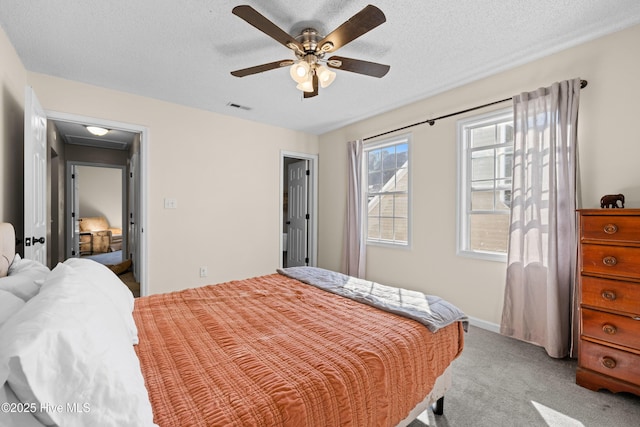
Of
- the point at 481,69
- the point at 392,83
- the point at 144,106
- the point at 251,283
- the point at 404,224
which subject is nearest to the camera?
the point at 251,283

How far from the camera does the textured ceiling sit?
196 cm

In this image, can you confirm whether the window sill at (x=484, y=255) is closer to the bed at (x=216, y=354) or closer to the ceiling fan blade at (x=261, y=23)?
the bed at (x=216, y=354)

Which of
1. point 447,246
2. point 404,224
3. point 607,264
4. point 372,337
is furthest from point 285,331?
point 404,224

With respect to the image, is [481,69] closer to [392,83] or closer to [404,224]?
[392,83]

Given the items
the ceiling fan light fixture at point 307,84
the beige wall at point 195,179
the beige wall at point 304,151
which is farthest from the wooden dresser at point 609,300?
the beige wall at point 195,179

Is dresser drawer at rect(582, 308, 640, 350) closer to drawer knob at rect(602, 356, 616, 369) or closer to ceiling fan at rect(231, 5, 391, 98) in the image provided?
drawer knob at rect(602, 356, 616, 369)

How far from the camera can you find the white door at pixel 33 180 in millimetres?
2227

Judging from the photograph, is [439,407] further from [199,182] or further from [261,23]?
[199,182]

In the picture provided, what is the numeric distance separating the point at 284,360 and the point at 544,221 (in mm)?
2459

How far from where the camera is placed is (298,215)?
209 inches

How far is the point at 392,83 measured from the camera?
121 inches

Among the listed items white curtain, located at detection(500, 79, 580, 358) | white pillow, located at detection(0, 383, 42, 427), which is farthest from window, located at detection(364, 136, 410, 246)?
white pillow, located at detection(0, 383, 42, 427)

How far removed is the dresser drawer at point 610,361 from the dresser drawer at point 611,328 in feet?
0.21

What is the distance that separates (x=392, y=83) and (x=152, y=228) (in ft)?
10.5
